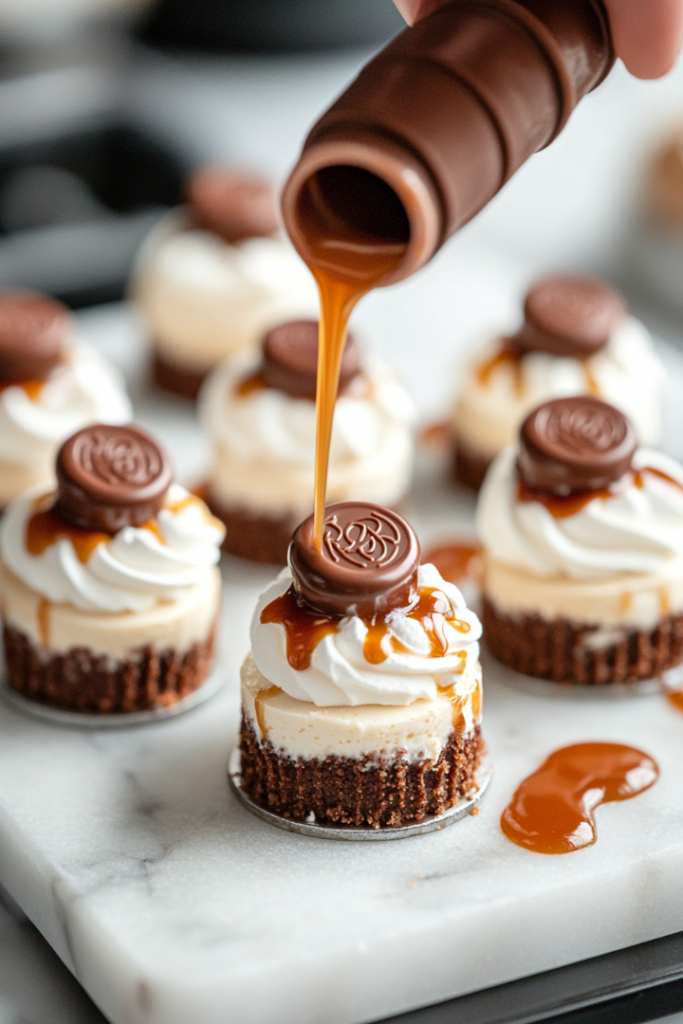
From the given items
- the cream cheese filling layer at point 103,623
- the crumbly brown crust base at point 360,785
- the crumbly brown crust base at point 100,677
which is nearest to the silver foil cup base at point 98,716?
the crumbly brown crust base at point 100,677

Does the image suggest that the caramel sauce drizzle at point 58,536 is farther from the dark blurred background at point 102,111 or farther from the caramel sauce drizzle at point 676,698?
the dark blurred background at point 102,111

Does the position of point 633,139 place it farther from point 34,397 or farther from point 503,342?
point 34,397

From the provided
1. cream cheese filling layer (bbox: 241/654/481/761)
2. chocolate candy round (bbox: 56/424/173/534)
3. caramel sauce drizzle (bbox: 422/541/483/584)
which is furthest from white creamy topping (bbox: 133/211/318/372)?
cream cheese filling layer (bbox: 241/654/481/761)

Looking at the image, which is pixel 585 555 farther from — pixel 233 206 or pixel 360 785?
pixel 233 206

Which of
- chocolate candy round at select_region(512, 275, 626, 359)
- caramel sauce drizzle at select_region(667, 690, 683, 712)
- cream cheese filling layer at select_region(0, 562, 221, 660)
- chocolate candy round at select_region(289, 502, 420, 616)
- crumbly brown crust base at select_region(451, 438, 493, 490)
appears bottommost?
crumbly brown crust base at select_region(451, 438, 493, 490)

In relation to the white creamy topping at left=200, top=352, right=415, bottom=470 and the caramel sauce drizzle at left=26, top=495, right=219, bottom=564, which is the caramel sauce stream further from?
the white creamy topping at left=200, top=352, right=415, bottom=470

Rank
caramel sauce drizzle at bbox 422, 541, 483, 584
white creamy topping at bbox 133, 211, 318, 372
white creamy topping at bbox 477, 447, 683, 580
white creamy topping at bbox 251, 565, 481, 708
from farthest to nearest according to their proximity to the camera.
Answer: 1. white creamy topping at bbox 133, 211, 318, 372
2. caramel sauce drizzle at bbox 422, 541, 483, 584
3. white creamy topping at bbox 477, 447, 683, 580
4. white creamy topping at bbox 251, 565, 481, 708
